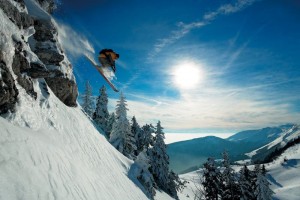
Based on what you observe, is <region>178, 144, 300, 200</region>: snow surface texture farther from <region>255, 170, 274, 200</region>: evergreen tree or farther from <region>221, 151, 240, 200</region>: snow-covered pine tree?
<region>221, 151, 240, 200</region>: snow-covered pine tree

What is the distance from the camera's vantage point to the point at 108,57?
17938 mm

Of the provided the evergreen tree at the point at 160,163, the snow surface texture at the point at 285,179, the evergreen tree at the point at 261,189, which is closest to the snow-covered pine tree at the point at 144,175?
the evergreen tree at the point at 160,163

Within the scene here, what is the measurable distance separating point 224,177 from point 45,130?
1409 inches

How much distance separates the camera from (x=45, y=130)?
10867 millimetres

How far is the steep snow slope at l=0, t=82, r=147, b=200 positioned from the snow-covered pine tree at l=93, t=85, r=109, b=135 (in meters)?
33.2

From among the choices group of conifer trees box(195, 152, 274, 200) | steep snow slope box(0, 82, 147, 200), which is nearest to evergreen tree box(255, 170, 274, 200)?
group of conifer trees box(195, 152, 274, 200)

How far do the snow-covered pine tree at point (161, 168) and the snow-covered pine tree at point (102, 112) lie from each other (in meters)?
13.8

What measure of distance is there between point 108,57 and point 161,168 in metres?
23.8

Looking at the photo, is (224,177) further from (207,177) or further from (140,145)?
(140,145)

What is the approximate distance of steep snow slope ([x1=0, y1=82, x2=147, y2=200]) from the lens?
21.2 ft

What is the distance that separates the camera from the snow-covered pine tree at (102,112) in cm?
4744

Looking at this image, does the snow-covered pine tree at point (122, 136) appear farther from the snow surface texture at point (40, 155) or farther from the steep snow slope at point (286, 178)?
the steep snow slope at point (286, 178)

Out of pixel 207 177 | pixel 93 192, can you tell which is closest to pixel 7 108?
pixel 93 192

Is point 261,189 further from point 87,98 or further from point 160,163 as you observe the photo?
point 87,98
